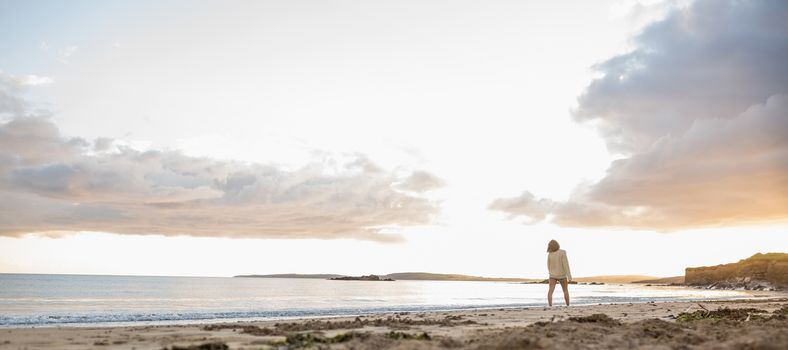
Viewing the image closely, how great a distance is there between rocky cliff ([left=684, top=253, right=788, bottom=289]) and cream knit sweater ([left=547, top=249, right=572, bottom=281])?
330 feet

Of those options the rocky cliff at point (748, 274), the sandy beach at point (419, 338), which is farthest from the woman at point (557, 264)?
the rocky cliff at point (748, 274)

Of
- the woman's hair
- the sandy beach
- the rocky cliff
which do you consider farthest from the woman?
the rocky cliff

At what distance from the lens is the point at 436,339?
364 inches

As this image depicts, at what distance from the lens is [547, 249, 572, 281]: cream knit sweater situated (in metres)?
19.3

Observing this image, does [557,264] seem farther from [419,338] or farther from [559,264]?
[419,338]

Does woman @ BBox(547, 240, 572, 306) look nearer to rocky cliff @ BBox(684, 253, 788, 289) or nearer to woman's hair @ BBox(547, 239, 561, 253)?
woman's hair @ BBox(547, 239, 561, 253)

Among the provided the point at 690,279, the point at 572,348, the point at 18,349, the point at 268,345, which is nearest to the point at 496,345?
the point at 572,348

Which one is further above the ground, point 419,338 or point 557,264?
point 557,264

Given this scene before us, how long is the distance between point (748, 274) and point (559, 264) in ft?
384

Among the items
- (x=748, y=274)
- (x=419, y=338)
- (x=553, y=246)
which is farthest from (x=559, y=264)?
(x=748, y=274)

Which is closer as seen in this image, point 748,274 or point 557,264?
point 557,264

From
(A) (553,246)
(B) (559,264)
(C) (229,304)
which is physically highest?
(A) (553,246)

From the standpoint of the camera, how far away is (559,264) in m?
19.3

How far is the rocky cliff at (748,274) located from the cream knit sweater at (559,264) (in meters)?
101
